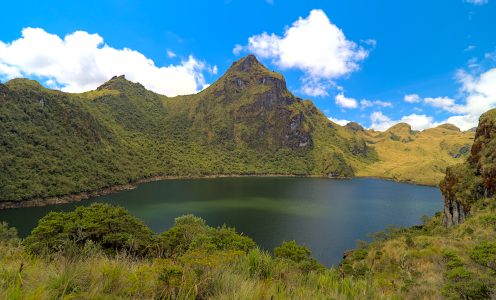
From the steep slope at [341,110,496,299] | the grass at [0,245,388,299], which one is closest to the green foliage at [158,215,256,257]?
the steep slope at [341,110,496,299]

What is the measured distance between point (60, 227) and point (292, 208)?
233 feet

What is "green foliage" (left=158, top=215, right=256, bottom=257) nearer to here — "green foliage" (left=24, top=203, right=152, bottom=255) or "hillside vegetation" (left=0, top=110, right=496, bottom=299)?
"hillside vegetation" (left=0, top=110, right=496, bottom=299)

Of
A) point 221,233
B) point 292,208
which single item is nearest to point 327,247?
point 221,233

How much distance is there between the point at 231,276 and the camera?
492cm

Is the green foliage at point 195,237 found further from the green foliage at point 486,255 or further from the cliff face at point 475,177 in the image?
the cliff face at point 475,177

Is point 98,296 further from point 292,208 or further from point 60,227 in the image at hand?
point 292,208

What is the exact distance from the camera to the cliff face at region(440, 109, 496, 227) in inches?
1644

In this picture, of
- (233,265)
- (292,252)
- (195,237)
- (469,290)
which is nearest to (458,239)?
(292,252)

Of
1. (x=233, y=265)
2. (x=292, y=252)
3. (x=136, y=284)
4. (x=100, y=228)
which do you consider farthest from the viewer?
(x=100, y=228)

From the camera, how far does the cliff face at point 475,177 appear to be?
41.8 metres

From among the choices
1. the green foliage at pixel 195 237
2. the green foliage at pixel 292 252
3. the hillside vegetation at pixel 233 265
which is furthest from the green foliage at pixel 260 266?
the green foliage at pixel 195 237

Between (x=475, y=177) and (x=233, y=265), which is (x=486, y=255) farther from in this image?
(x=475, y=177)

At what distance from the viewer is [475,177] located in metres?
45.2

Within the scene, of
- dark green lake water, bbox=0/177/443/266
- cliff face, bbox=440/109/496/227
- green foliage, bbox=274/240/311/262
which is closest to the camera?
green foliage, bbox=274/240/311/262
